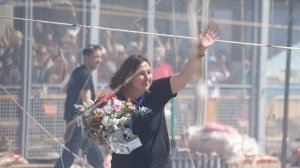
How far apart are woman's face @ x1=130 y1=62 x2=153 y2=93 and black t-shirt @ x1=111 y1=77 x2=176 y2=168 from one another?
7 cm

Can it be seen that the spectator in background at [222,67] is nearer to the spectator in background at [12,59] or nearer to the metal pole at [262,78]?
the metal pole at [262,78]

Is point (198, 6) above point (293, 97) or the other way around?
above

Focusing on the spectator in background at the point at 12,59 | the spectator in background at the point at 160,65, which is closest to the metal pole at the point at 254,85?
the spectator in background at the point at 160,65

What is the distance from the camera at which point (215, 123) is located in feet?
39.6

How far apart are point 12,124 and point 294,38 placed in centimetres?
477

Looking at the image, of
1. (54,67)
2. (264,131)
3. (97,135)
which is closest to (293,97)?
(264,131)

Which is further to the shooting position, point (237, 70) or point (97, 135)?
point (237, 70)

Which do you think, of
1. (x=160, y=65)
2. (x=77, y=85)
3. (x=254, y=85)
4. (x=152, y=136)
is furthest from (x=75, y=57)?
(x=152, y=136)

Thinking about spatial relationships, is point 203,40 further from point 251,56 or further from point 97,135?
point 251,56

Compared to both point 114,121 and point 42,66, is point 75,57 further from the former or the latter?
point 114,121

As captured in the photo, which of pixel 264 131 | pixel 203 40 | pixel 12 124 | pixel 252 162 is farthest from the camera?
pixel 264 131

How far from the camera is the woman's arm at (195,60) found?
555 cm

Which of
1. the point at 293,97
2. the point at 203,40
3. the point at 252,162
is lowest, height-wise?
the point at 252,162

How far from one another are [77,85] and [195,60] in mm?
4086
